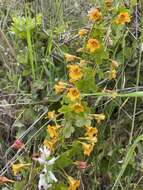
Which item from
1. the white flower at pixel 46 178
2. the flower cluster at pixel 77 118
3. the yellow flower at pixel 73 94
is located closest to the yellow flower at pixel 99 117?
the flower cluster at pixel 77 118

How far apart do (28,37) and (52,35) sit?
12cm

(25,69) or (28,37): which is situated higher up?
(28,37)

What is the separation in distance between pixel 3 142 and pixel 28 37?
0.36m

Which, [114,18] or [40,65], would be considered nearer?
[114,18]

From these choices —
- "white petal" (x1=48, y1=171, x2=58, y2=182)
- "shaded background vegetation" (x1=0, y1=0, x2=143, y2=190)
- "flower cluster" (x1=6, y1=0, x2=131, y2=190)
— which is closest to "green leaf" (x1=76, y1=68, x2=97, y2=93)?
"flower cluster" (x1=6, y1=0, x2=131, y2=190)

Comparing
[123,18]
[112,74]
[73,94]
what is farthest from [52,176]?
[123,18]

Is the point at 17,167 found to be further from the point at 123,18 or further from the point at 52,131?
the point at 123,18

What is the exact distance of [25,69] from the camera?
1.76m

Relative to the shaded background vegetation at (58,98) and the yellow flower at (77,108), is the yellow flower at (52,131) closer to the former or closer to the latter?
the yellow flower at (77,108)

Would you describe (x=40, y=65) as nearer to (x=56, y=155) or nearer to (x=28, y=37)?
(x=28, y=37)

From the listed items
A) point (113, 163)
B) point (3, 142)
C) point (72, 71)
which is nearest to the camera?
point (72, 71)

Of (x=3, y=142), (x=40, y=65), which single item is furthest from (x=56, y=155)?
(x=40, y=65)

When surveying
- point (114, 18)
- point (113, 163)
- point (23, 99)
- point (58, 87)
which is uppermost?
point (114, 18)

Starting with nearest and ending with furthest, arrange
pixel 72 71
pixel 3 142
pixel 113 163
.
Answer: pixel 72 71 → pixel 113 163 → pixel 3 142
